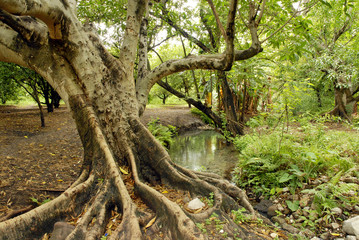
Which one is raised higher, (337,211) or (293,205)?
(337,211)

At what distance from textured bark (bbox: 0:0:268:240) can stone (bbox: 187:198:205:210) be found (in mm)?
186

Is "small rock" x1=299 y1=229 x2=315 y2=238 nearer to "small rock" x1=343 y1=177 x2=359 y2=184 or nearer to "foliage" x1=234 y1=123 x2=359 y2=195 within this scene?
"foliage" x1=234 y1=123 x2=359 y2=195

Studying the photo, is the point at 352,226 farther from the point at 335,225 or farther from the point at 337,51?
the point at 337,51

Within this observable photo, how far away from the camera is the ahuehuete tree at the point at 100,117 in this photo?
2.44 meters

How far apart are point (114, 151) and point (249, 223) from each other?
7.83 ft

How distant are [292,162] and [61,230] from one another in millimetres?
4063

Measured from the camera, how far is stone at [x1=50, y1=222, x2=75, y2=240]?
211cm

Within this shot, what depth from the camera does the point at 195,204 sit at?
269 cm

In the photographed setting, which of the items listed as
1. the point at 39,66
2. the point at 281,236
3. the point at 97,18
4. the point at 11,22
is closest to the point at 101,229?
the point at 281,236

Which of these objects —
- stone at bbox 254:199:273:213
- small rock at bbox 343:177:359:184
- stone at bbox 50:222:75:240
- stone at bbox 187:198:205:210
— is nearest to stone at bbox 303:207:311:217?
stone at bbox 254:199:273:213

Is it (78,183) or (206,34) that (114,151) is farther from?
(206,34)

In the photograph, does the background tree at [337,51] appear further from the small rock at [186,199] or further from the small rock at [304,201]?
the small rock at [186,199]

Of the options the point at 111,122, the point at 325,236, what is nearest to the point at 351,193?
the point at 325,236

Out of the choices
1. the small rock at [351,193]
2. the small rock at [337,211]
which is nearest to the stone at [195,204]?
the small rock at [337,211]
